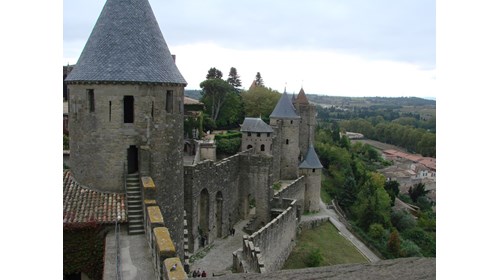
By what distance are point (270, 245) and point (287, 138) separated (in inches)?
803

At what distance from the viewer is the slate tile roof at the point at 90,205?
1355cm

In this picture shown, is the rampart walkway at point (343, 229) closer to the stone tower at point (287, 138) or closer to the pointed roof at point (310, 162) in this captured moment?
the pointed roof at point (310, 162)

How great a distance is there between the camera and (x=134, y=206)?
14.4m

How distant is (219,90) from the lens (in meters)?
61.3

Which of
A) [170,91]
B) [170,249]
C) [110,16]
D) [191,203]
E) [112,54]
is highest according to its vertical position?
[110,16]

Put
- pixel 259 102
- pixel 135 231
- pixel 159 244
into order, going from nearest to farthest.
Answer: pixel 159 244 → pixel 135 231 → pixel 259 102

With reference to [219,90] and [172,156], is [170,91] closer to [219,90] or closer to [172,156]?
[172,156]

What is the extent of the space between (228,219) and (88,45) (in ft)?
62.1

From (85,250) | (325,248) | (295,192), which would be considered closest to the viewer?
(85,250)

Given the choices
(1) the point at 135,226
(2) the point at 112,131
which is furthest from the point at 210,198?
(1) the point at 135,226

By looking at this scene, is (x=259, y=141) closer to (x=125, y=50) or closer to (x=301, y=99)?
(x=301, y=99)

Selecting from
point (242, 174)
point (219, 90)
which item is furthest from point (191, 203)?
point (219, 90)

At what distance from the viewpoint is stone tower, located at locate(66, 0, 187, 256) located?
14828mm

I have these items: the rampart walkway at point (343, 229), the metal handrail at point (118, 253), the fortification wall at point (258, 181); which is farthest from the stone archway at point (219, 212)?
the metal handrail at point (118, 253)
